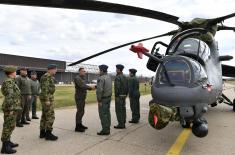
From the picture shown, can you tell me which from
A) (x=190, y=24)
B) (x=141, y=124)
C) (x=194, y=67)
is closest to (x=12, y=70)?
(x=194, y=67)

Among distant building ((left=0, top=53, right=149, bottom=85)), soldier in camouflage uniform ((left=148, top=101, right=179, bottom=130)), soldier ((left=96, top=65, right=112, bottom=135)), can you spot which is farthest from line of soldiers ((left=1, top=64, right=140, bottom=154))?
distant building ((left=0, top=53, right=149, bottom=85))

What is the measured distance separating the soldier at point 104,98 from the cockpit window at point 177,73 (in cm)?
206

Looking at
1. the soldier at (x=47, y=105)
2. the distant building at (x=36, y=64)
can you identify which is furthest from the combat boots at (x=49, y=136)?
→ the distant building at (x=36, y=64)

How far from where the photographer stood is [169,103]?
6.09 meters

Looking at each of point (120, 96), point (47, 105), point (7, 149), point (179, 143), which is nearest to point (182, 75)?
point (179, 143)

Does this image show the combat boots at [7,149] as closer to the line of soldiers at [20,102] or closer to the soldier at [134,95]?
the line of soldiers at [20,102]

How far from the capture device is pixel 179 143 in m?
6.91

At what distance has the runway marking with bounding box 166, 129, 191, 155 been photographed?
20.1 ft

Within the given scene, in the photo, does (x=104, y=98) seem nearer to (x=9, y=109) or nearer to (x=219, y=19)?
(x=9, y=109)

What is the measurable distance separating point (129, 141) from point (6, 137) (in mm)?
2698

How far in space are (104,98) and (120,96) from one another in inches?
39.3

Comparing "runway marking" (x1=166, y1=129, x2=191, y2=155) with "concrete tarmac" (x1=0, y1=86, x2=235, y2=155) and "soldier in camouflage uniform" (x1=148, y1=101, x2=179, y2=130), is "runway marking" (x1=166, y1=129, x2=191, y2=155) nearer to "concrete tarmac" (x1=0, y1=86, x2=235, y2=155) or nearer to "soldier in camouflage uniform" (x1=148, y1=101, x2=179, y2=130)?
"concrete tarmac" (x1=0, y1=86, x2=235, y2=155)

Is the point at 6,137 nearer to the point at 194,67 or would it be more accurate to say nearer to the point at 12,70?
the point at 12,70

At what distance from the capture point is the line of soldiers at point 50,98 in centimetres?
618
